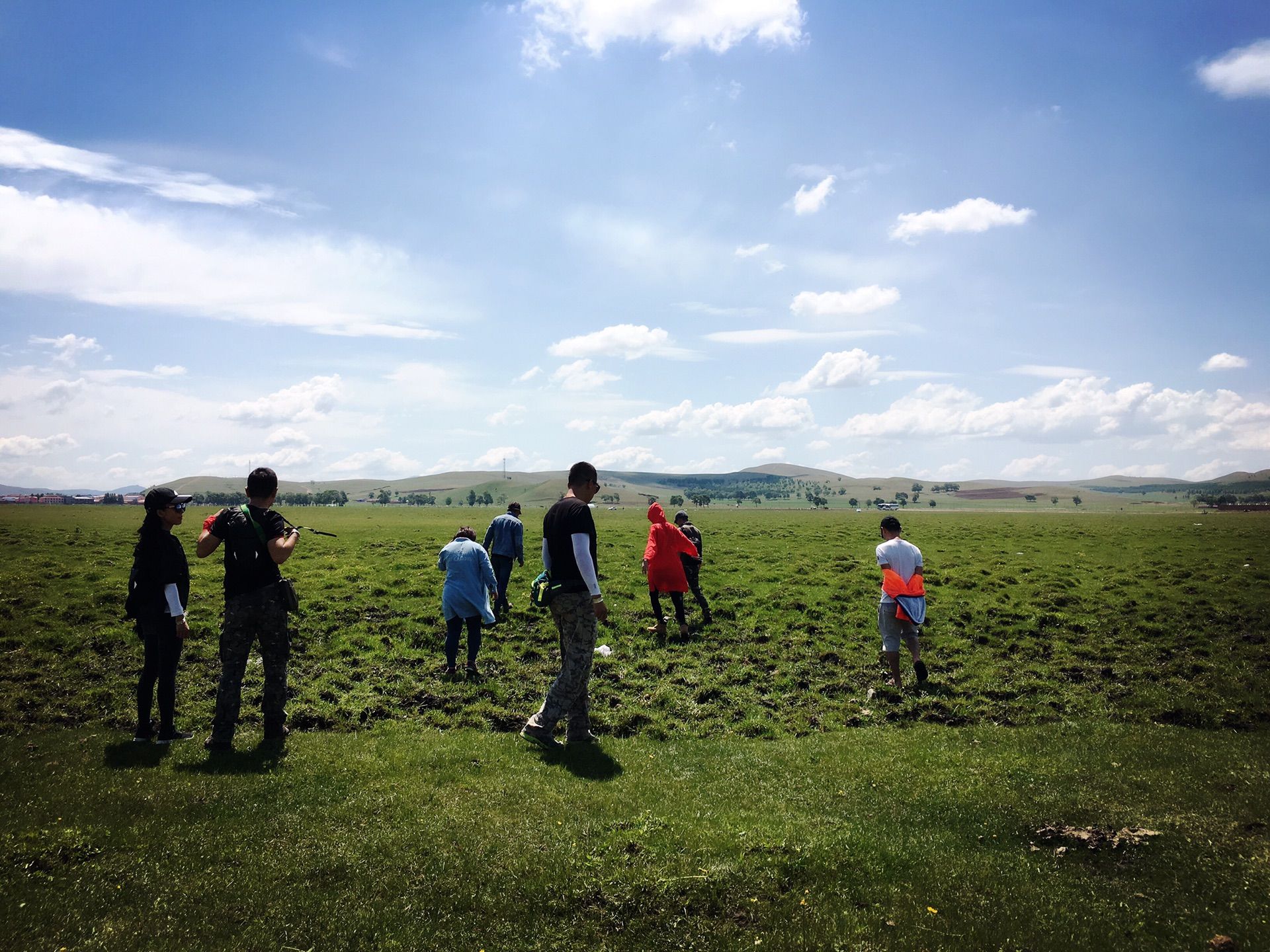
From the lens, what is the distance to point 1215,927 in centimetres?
545

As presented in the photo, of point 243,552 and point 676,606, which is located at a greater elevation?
point 243,552

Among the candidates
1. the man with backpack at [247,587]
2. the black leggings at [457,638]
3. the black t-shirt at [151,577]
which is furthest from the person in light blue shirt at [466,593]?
the black t-shirt at [151,577]

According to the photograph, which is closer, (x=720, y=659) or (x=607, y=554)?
(x=720, y=659)

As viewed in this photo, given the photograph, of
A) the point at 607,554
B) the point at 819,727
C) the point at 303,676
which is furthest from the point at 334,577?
the point at 819,727

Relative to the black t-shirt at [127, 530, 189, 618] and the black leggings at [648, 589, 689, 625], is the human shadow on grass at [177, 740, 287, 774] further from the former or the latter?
the black leggings at [648, 589, 689, 625]

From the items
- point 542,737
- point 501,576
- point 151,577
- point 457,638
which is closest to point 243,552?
point 151,577

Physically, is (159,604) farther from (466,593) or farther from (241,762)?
(466,593)

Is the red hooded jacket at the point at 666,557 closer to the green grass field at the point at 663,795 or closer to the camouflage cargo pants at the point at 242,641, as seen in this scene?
the green grass field at the point at 663,795

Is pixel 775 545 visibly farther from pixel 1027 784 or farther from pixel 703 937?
pixel 703 937

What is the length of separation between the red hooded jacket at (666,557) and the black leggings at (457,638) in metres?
4.77

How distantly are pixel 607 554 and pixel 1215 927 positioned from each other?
26.5 m

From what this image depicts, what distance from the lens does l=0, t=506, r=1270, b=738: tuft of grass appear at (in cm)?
1170

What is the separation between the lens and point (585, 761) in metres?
9.02

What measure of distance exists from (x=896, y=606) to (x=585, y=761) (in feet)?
22.3
